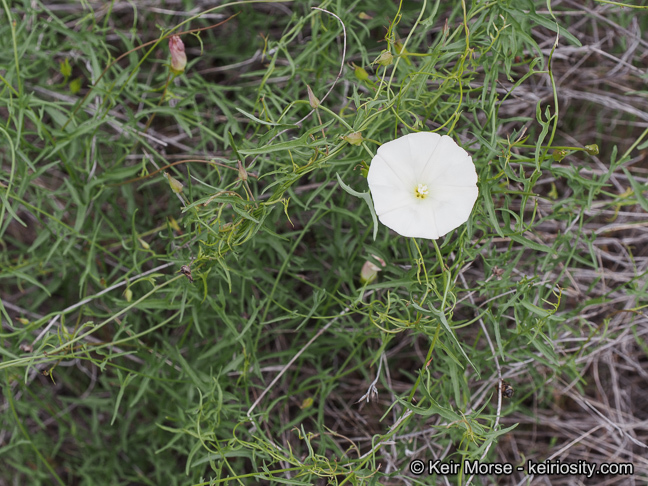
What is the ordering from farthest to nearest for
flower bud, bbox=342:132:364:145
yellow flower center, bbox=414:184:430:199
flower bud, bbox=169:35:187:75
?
flower bud, bbox=169:35:187:75 → yellow flower center, bbox=414:184:430:199 → flower bud, bbox=342:132:364:145

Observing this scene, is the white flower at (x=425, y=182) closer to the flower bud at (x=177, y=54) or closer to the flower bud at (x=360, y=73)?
the flower bud at (x=360, y=73)

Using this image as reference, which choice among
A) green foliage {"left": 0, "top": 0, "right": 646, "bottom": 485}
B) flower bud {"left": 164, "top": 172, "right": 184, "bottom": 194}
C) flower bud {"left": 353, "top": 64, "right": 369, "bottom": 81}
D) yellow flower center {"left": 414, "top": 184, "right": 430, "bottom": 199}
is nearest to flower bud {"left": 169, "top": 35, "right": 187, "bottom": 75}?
green foliage {"left": 0, "top": 0, "right": 646, "bottom": 485}

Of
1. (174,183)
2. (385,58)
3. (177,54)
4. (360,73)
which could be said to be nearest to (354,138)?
(385,58)

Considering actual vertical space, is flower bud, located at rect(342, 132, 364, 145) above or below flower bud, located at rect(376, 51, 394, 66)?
below

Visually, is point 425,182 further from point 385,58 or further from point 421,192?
point 385,58

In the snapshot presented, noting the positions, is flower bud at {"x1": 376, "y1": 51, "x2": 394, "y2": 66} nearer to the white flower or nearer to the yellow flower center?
the white flower
